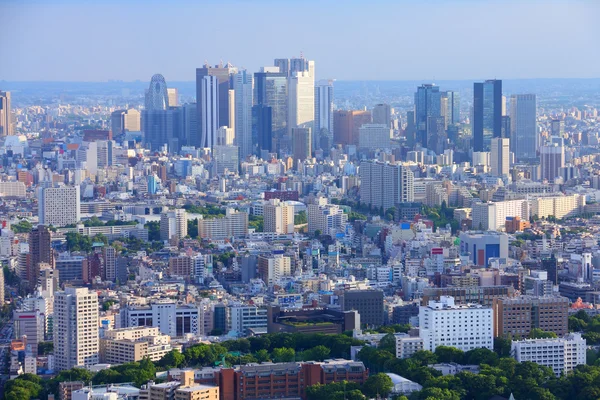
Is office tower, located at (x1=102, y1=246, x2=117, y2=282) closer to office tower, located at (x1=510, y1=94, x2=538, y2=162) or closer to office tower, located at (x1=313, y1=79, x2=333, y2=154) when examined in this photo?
office tower, located at (x1=510, y1=94, x2=538, y2=162)

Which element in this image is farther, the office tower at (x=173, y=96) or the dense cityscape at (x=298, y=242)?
the office tower at (x=173, y=96)

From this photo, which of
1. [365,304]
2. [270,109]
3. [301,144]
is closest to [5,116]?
[270,109]

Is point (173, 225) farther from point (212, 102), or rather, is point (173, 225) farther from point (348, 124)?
point (348, 124)

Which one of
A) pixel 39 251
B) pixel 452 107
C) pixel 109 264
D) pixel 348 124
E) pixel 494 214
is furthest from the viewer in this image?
pixel 348 124

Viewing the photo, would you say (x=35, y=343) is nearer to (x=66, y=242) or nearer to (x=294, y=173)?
(x=66, y=242)

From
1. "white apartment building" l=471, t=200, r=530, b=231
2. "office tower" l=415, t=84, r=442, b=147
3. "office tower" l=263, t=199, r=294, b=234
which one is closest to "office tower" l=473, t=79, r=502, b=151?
"office tower" l=415, t=84, r=442, b=147

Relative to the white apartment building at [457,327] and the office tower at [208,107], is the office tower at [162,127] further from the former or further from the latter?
the white apartment building at [457,327]

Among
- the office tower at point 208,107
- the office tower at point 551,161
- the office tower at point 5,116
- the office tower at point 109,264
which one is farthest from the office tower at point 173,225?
the office tower at point 208,107
